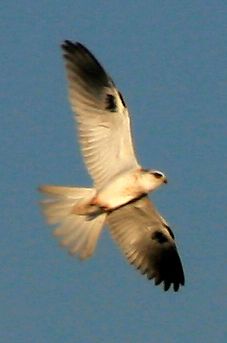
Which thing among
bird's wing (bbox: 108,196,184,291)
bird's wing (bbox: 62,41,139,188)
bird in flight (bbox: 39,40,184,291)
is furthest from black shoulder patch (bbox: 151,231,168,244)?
bird's wing (bbox: 62,41,139,188)

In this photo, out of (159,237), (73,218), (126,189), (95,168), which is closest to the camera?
(126,189)

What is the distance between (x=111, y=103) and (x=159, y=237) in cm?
184

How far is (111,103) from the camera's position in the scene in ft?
63.9

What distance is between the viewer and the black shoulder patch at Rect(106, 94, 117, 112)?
766 inches

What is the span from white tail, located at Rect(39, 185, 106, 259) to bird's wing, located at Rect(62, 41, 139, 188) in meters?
0.27

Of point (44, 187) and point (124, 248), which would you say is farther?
point (124, 248)

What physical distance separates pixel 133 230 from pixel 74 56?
2264 millimetres

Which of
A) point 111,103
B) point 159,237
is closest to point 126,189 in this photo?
point 111,103

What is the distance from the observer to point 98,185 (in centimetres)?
1923

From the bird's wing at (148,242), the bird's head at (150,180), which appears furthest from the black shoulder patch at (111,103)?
the bird's wing at (148,242)

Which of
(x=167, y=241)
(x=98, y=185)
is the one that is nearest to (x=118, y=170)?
(x=98, y=185)

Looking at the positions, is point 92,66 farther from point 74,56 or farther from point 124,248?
point 124,248

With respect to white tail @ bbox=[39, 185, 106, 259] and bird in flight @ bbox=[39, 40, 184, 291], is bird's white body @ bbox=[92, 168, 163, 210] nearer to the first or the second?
bird in flight @ bbox=[39, 40, 184, 291]

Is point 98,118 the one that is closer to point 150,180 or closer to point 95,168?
point 95,168
